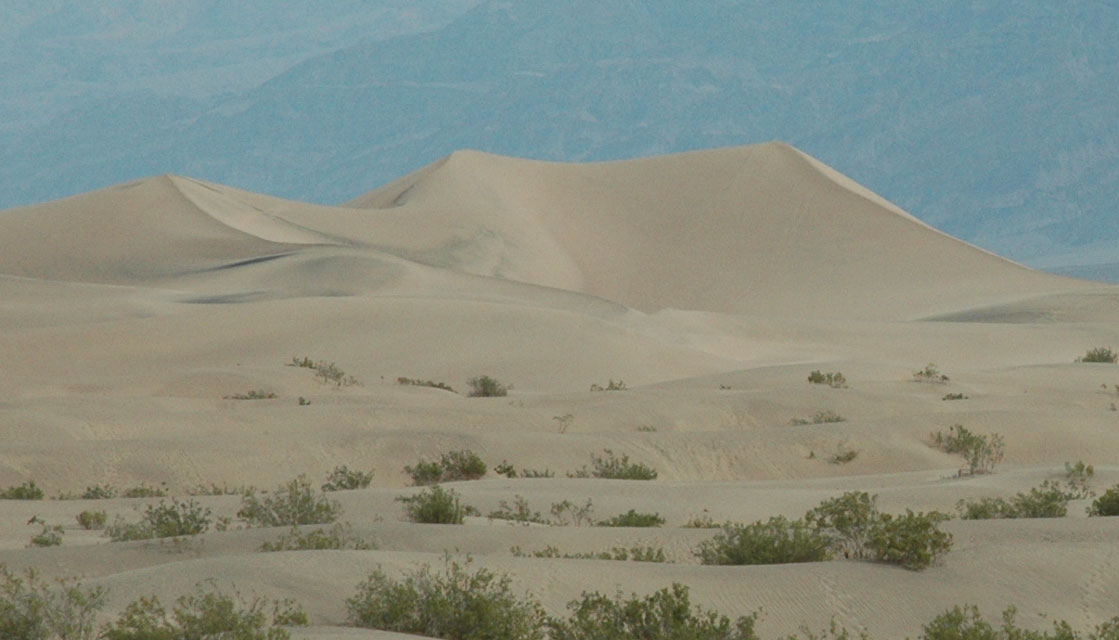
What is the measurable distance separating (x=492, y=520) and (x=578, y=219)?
170 ft

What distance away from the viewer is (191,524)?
10672 millimetres

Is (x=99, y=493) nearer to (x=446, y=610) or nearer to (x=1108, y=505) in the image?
(x=446, y=610)

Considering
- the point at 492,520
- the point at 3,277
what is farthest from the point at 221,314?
the point at 492,520

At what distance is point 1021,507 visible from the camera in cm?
1163

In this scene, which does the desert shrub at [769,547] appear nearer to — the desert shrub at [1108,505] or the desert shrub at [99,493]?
the desert shrub at [1108,505]

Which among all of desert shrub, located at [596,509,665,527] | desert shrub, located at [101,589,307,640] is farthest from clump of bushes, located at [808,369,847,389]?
desert shrub, located at [101,589,307,640]

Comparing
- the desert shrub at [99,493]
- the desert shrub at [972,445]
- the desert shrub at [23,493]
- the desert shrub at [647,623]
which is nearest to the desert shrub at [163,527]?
the desert shrub at [99,493]

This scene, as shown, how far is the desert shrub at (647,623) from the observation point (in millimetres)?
7309

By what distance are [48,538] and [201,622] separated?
4.26m

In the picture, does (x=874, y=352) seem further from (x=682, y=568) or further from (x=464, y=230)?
(x=682, y=568)

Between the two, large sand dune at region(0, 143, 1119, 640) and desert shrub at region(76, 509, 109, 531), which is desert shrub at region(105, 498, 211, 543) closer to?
large sand dune at region(0, 143, 1119, 640)

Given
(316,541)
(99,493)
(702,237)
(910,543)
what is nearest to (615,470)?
(99,493)

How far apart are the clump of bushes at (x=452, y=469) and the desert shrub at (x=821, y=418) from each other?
5.21 meters

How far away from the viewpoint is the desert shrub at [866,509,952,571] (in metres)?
8.73
